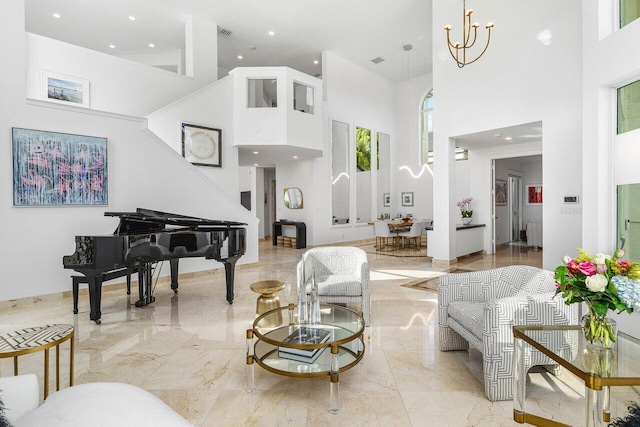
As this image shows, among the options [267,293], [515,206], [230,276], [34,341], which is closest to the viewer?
[34,341]

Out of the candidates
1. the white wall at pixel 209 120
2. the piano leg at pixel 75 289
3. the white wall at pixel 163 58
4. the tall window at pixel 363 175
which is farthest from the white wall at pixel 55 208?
the tall window at pixel 363 175

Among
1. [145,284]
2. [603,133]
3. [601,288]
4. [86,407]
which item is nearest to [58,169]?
[145,284]

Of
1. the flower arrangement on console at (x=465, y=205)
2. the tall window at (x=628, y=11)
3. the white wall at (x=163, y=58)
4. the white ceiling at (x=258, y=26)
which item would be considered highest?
the white ceiling at (x=258, y=26)

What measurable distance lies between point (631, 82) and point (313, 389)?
409 cm

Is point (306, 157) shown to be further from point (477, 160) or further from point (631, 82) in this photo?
point (631, 82)

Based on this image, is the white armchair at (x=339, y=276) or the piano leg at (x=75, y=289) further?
the piano leg at (x=75, y=289)

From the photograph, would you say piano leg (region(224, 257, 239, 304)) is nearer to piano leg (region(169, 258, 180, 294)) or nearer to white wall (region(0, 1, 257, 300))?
piano leg (region(169, 258, 180, 294))

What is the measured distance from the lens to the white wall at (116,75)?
553 cm

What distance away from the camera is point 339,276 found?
3607 mm

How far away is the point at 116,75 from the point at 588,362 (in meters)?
8.07

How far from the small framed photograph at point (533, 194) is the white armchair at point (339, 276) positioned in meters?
9.83

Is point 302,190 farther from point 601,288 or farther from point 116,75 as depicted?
point 601,288

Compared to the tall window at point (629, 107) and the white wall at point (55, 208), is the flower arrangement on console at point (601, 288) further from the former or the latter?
Result: the white wall at point (55, 208)

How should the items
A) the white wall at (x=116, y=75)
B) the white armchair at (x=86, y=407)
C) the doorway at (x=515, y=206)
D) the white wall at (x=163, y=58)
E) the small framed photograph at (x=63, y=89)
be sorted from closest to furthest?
the white armchair at (x=86, y=407), the white wall at (x=116, y=75), the small framed photograph at (x=63, y=89), the white wall at (x=163, y=58), the doorway at (x=515, y=206)
